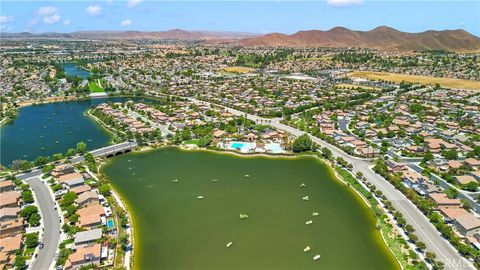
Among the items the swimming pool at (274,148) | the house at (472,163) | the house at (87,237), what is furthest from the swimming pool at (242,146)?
the house at (472,163)

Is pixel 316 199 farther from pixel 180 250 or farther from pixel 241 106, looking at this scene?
pixel 241 106

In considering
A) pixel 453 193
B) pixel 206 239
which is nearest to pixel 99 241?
pixel 206 239

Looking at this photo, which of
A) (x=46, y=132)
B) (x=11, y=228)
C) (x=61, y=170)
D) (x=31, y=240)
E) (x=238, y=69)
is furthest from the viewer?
(x=238, y=69)

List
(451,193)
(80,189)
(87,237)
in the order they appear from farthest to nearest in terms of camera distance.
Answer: (80,189) < (451,193) < (87,237)

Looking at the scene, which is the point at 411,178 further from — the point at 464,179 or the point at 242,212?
the point at 242,212

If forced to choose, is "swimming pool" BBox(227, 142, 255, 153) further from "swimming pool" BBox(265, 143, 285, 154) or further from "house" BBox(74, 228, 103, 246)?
"house" BBox(74, 228, 103, 246)

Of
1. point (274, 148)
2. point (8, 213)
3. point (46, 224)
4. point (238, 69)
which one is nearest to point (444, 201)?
point (274, 148)

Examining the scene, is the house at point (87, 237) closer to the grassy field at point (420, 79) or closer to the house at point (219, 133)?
the house at point (219, 133)
